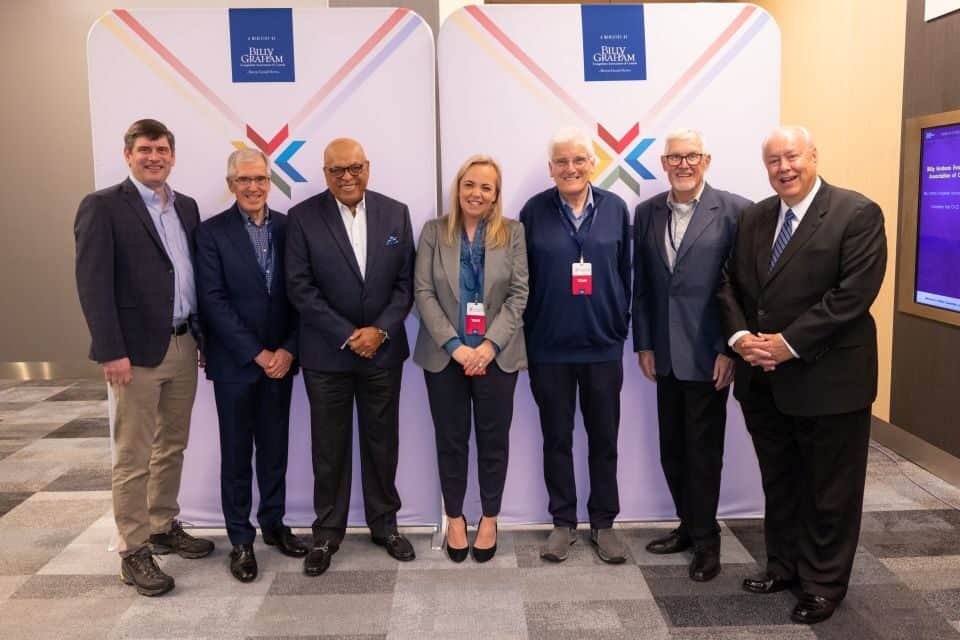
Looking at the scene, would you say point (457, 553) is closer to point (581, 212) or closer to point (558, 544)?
point (558, 544)

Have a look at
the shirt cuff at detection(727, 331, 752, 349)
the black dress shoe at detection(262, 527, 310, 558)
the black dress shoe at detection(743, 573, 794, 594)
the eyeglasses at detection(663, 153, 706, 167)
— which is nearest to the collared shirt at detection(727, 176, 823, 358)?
the shirt cuff at detection(727, 331, 752, 349)

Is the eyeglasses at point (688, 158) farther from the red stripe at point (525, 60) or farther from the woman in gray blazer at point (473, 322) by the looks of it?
the woman in gray blazer at point (473, 322)

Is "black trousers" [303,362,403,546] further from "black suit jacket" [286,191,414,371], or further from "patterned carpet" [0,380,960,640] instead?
"patterned carpet" [0,380,960,640]

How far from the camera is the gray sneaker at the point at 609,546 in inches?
126

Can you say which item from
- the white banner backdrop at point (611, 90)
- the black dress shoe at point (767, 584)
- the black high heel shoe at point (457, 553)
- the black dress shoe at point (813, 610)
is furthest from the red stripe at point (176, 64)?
the black dress shoe at point (813, 610)

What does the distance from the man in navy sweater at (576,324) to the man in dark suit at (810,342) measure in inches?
18.9

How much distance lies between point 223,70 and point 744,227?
2235mm

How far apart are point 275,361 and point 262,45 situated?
4.43 ft

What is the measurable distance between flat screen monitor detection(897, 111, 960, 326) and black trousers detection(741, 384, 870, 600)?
5.84 feet

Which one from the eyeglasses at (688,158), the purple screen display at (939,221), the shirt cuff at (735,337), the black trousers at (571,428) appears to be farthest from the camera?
the purple screen display at (939,221)

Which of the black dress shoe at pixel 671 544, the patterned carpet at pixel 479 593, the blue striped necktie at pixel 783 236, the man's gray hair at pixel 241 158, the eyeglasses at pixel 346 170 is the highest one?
the man's gray hair at pixel 241 158

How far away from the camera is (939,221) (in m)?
4.11

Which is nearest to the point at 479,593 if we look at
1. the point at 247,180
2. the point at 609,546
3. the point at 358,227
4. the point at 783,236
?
the point at 609,546

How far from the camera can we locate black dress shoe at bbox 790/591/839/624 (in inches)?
106
